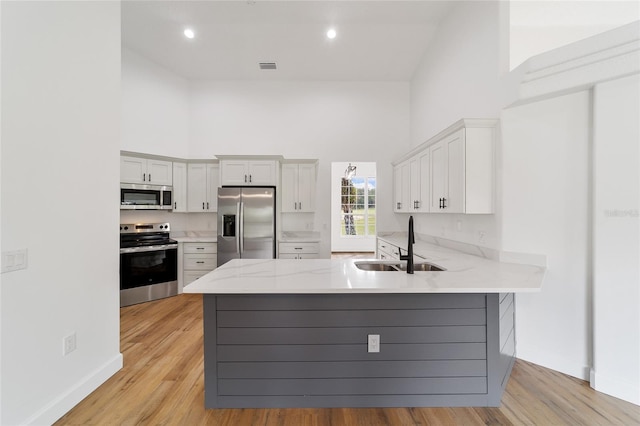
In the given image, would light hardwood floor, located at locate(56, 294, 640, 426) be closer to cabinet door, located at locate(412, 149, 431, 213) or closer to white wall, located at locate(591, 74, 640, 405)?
white wall, located at locate(591, 74, 640, 405)

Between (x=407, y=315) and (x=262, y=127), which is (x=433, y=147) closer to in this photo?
(x=407, y=315)

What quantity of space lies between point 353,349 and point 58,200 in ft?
7.19

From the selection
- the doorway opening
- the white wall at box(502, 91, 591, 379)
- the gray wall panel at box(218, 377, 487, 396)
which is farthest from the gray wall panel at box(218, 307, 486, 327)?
the doorway opening

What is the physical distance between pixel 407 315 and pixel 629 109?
2214 mm

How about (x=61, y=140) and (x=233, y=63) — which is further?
(x=233, y=63)

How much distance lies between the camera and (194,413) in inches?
70.1

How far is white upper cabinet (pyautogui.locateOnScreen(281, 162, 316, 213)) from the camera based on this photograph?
4898 millimetres

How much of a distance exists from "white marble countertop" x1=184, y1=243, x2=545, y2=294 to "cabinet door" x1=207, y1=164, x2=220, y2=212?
2841mm

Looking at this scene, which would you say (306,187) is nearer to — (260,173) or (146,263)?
(260,173)

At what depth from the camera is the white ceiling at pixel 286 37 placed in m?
3.36

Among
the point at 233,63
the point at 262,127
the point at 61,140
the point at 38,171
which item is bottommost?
the point at 38,171

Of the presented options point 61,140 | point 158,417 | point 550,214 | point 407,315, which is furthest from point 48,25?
point 550,214

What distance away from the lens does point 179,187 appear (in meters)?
4.74

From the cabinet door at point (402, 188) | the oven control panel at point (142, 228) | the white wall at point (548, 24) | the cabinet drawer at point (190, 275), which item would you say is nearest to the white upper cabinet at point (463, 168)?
the white wall at point (548, 24)
